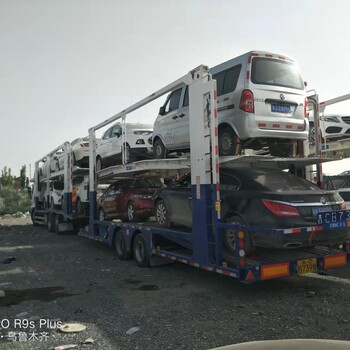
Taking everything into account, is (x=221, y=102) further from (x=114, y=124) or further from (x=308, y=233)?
(x=114, y=124)

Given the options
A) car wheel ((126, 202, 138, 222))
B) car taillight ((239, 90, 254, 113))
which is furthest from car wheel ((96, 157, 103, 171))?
car taillight ((239, 90, 254, 113))

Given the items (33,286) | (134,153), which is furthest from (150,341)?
(134,153)

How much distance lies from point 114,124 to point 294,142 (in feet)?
18.2

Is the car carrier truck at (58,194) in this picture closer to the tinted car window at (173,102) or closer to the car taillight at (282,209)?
the tinted car window at (173,102)

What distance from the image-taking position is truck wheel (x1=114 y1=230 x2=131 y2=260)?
984cm

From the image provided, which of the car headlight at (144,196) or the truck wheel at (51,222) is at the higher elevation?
the car headlight at (144,196)

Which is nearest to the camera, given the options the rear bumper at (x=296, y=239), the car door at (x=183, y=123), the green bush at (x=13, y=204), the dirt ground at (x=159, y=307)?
the dirt ground at (x=159, y=307)

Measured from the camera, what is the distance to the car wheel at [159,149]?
9.35m

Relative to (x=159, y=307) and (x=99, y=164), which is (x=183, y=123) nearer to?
(x=159, y=307)

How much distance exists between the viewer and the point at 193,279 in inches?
309

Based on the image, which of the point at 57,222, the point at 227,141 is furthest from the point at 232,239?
the point at 57,222

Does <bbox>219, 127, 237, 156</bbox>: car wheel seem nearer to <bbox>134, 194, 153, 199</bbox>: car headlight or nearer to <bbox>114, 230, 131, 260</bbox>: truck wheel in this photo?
<bbox>134, 194, 153, 199</bbox>: car headlight

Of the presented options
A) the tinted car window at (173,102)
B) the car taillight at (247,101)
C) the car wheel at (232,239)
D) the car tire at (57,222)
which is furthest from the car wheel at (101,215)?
the car taillight at (247,101)

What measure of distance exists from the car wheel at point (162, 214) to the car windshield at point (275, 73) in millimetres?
3167
